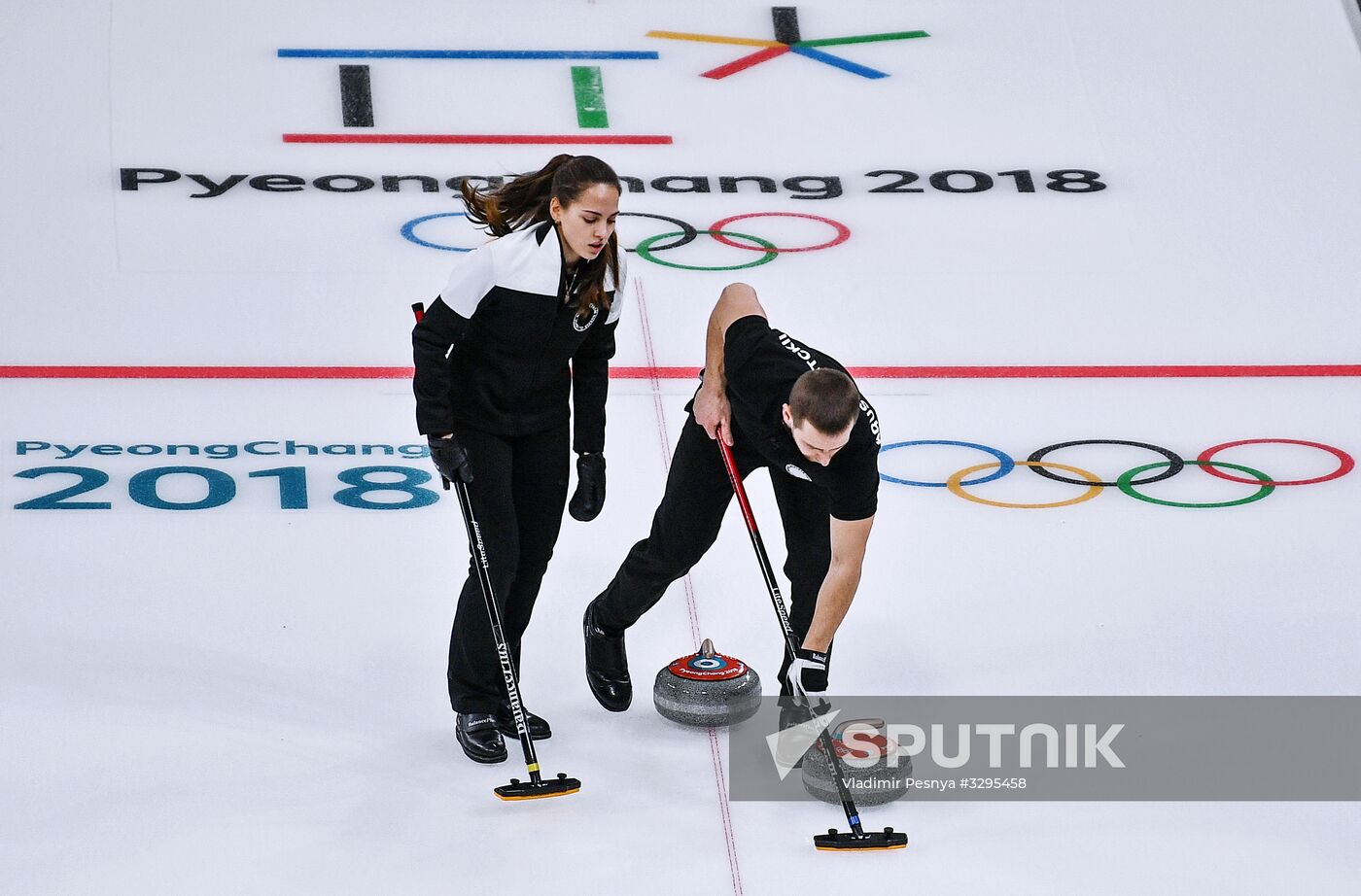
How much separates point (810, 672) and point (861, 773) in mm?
298

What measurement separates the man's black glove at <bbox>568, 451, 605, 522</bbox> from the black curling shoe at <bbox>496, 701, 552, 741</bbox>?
0.49m

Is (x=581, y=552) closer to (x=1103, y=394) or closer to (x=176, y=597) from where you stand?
(x=176, y=597)

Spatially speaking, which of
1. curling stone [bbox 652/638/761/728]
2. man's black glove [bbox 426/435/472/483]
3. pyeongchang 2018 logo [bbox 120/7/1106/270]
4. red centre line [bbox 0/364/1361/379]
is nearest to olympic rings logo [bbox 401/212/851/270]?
pyeongchang 2018 logo [bbox 120/7/1106/270]

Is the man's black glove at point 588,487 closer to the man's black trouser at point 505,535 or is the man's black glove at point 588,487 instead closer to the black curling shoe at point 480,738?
the man's black trouser at point 505,535

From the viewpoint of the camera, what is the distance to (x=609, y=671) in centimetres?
459

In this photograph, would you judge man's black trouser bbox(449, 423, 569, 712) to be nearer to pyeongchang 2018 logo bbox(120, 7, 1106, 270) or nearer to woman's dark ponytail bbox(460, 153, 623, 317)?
woman's dark ponytail bbox(460, 153, 623, 317)

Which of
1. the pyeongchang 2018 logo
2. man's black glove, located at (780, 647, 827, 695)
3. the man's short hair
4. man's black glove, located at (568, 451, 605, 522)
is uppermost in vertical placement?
the pyeongchang 2018 logo

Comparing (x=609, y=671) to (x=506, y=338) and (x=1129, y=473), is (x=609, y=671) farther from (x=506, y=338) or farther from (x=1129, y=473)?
(x=1129, y=473)

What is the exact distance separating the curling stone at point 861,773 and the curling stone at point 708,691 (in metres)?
0.28

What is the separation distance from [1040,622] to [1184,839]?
1.03m

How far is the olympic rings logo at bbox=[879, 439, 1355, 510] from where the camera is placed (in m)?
5.71

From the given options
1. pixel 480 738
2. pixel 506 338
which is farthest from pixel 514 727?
pixel 506 338

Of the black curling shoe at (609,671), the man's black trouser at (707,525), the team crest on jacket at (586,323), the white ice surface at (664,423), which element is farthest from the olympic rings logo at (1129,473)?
the team crest on jacket at (586,323)

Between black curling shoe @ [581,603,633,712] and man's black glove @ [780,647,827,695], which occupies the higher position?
man's black glove @ [780,647,827,695]
